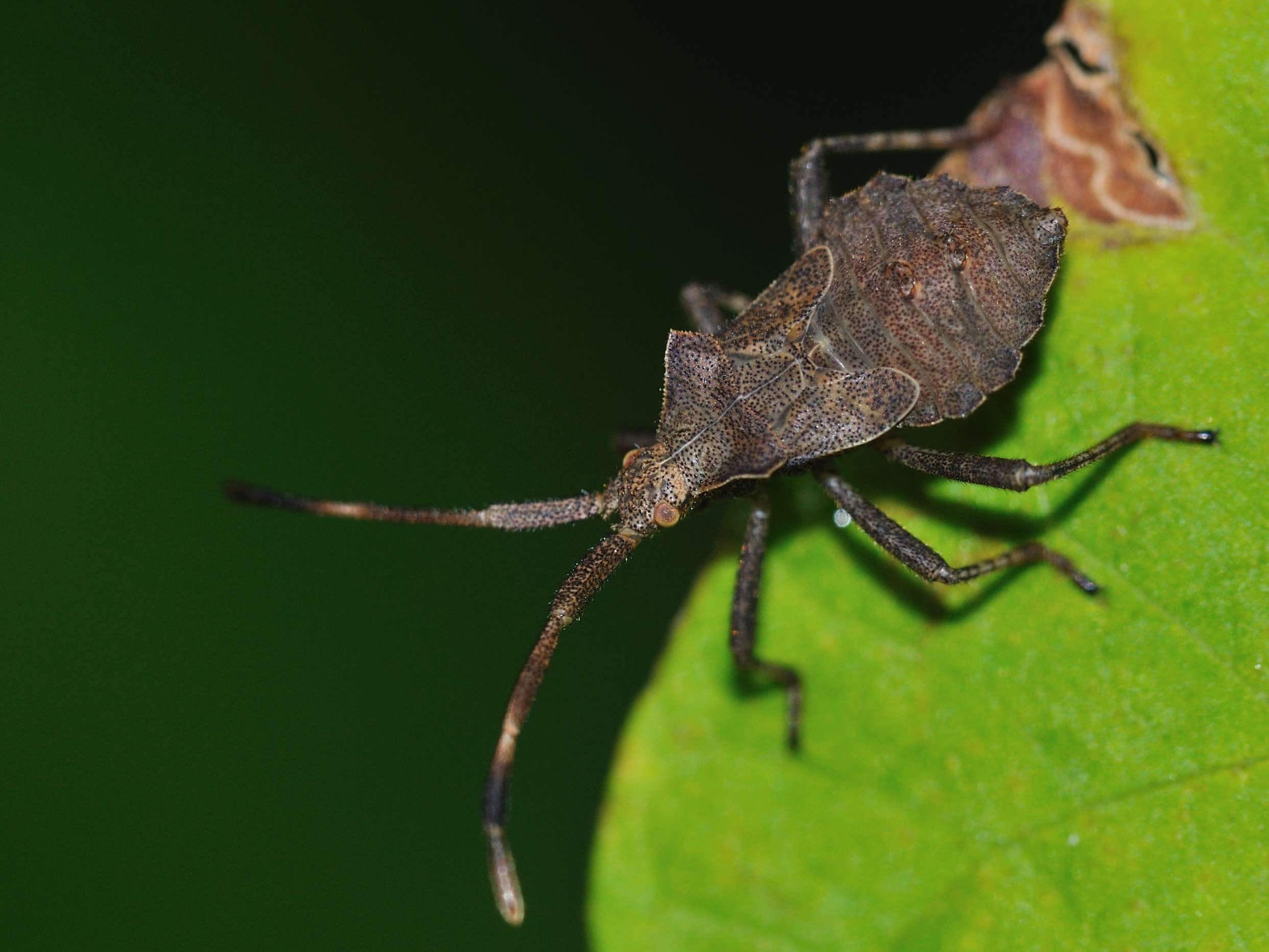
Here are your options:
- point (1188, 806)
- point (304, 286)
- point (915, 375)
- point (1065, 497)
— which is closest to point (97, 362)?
point (304, 286)

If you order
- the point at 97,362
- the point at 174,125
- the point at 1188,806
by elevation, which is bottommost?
the point at 1188,806

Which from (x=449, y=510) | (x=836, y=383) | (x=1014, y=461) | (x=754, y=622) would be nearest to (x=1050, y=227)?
(x=1014, y=461)

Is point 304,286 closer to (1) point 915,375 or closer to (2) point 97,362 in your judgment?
(2) point 97,362

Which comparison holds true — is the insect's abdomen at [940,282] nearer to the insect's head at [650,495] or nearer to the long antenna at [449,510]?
the insect's head at [650,495]

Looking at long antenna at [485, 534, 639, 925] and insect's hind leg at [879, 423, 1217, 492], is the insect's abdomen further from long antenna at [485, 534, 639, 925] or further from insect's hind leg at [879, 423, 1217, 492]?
long antenna at [485, 534, 639, 925]

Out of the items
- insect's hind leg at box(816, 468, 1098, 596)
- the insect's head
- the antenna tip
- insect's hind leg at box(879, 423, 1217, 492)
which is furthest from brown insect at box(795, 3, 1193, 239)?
the antenna tip

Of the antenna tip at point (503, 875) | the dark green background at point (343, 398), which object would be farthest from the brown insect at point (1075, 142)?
the antenna tip at point (503, 875)

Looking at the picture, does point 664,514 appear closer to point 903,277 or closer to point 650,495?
point 650,495
